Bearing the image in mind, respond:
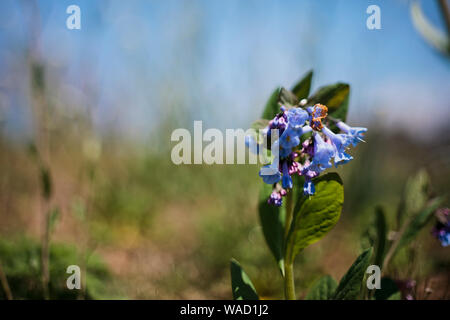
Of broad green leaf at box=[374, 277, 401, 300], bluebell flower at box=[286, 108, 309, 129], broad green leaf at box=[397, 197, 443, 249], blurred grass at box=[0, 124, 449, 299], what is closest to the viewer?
bluebell flower at box=[286, 108, 309, 129]

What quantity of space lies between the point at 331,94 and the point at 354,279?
0.59m

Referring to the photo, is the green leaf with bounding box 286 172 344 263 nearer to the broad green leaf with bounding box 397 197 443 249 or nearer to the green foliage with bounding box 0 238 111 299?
the broad green leaf with bounding box 397 197 443 249

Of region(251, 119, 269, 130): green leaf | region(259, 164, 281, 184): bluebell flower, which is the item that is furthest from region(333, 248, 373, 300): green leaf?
region(251, 119, 269, 130): green leaf

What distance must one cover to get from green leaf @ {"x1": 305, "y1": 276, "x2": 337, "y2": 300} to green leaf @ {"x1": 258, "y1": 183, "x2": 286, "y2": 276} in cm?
20

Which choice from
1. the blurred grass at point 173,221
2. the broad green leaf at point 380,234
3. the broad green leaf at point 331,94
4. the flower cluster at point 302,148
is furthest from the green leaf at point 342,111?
the blurred grass at point 173,221

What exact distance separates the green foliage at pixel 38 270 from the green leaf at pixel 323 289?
0.85 meters

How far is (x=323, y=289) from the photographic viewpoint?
1.16 meters

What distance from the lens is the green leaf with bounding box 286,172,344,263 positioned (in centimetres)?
100

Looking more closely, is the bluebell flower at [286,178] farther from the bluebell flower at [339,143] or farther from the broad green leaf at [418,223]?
the broad green leaf at [418,223]

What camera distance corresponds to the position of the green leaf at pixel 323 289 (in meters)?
1.14

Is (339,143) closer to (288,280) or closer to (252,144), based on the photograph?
(252,144)

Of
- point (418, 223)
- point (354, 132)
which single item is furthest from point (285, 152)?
point (418, 223)

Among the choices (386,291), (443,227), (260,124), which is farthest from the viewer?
(443,227)

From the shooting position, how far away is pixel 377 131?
8.21 ft
